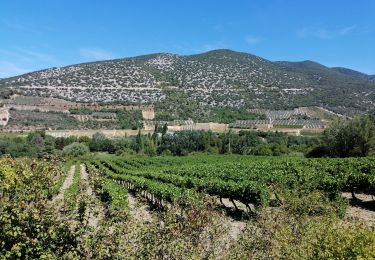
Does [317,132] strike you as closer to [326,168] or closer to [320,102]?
[320,102]

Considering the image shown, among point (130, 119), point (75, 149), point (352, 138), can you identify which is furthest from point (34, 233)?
point (130, 119)

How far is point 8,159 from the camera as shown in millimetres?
19406

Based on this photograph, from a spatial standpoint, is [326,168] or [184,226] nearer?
[184,226]

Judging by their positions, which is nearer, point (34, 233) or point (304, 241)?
point (34, 233)

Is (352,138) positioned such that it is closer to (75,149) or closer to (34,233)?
(34,233)

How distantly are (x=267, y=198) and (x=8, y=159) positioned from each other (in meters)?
15.8

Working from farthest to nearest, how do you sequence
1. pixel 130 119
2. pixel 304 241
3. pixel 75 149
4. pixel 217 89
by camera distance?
1. pixel 217 89
2. pixel 130 119
3. pixel 75 149
4. pixel 304 241

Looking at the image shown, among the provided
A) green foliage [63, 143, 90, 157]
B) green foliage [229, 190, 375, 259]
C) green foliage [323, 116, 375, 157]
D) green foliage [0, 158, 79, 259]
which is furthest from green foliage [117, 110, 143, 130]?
green foliage [0, 158, 79, 259]

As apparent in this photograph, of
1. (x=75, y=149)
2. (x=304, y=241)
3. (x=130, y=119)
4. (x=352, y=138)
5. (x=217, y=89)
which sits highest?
(x=217, y=89)

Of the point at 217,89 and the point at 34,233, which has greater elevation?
the point at 217,89

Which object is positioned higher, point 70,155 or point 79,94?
point 79,94

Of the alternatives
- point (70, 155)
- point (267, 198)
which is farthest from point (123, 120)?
point (267, 198)

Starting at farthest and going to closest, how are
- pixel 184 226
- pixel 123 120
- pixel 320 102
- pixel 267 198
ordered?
1. pixel 320 102
2. pixel 123 120
3. pixel 267 198
4. pixel 184 226

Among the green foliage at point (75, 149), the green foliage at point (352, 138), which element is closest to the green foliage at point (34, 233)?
the green foliage at point (352, 138)
